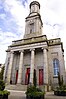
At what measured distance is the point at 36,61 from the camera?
76.8 ft

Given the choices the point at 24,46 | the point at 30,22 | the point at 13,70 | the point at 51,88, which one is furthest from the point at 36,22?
the point at 51,88

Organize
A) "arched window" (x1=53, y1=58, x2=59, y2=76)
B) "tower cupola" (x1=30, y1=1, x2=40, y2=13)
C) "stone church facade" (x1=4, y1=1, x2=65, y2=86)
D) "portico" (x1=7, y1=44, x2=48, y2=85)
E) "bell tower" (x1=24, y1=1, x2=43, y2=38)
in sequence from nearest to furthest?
1. "stone church facade" (x1=4, y1=1, x2=65, y2=86)
2. "arched window" (x1=53, y1=58, x2=59, y2=76)
3. "portico" (x1=7, y1=44, x2=48, y2=85)
4. "bell tower" (x1=24, y1=1, x2=43, y2=38)
5. "tower cupola" (x1=30, y1=1, x2=40, y2=13)

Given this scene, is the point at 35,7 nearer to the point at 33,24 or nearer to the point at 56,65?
the point at 33,24

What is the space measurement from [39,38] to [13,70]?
30.7 ft

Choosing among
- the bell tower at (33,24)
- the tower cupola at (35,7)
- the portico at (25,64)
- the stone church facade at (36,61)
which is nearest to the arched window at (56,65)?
the stone church facade at (36,61)

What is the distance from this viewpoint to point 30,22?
29875 mm

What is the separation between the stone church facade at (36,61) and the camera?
20891 mm

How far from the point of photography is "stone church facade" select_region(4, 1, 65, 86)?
2089cm

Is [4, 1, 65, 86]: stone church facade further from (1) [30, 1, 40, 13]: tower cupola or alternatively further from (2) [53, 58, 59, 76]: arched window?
(1) [30, 1, 40, 13]: tower cupola

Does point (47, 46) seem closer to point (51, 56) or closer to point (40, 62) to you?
point (51, 56)

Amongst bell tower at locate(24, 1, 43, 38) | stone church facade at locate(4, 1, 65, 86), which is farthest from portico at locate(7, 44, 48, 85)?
bell tower at locate(24, 1, 43, 38)

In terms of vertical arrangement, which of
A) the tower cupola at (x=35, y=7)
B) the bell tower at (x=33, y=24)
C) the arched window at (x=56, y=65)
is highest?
the tower cupola at (x=35, y=7)

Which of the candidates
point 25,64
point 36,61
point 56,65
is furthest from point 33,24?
point 56,65

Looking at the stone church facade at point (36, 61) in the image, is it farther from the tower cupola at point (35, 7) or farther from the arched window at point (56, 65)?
the tower cupola at point (35, 7)
